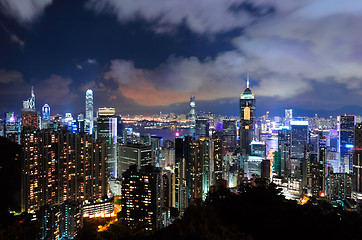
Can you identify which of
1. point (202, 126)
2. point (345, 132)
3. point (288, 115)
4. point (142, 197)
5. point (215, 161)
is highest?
point (288, 115)

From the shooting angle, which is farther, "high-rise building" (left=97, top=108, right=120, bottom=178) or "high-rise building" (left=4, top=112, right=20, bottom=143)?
"high-rise building" (left=97, top=108, right=120, bottom=178)

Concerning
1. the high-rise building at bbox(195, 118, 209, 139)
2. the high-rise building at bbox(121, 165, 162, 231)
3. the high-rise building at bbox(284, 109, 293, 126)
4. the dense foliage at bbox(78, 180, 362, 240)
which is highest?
the high-rise building at bbox(284, 109, 293, 126)

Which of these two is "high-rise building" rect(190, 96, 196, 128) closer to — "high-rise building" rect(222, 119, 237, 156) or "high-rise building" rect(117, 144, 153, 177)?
"high-rise building" rect(222, 119, 237, 156)

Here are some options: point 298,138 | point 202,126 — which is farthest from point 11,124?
point 298,138

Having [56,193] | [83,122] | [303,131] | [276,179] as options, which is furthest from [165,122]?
[56,193]

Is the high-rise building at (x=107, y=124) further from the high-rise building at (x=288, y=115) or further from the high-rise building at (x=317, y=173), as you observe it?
the high-rise building at (x=288, y=115)

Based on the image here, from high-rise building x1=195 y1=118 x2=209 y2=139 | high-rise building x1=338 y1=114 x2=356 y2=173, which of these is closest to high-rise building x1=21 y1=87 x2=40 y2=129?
high-rise building x1=195 y1=118 x2=209 y2=139

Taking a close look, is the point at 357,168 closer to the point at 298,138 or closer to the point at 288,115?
the point at 298,138
